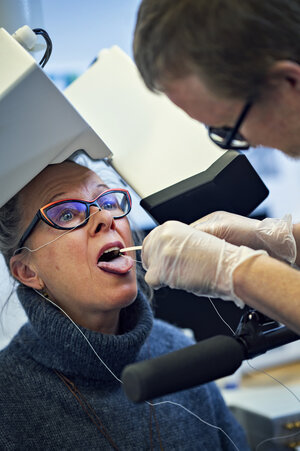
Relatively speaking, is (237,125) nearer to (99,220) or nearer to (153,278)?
(153,278)

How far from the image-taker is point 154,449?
4.47ft

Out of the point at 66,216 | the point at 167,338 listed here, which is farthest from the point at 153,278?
the point at 167,338

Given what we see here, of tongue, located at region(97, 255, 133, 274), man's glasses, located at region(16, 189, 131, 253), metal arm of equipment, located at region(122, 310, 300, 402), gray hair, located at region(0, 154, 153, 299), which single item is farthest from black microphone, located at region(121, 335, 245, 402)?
gray hair, located at region(0, 154, 153, 299)

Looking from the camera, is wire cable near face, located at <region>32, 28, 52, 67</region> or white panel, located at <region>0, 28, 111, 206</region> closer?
white panel, located at <region>0, 28, 111, 206</region>

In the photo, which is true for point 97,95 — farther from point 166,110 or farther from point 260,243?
point 260,243

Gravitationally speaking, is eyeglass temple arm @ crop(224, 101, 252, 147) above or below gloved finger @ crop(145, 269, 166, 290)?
above

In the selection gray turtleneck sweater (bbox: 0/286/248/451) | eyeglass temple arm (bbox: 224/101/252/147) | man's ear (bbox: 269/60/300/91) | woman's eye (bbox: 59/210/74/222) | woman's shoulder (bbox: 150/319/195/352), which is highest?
man's ear (bbox: 269/60/300/91)

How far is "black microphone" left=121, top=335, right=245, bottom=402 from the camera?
30.5 inches

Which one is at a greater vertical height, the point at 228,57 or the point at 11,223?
the point at 228,57

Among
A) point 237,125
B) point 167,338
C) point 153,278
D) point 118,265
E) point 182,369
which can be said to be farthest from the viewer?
point 167,338

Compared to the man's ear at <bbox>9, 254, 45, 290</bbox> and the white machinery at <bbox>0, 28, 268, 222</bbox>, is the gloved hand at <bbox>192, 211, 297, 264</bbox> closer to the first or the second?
the white machinery at <bbox>0, 28, 268, 222</bbox>

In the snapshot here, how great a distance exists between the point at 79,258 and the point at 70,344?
0.22 m

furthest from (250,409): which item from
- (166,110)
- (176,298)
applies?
(166,110)

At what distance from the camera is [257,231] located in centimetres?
124
